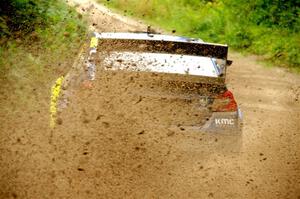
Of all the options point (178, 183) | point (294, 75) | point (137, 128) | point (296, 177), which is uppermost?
point (137, 128)

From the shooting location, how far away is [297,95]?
984 cm

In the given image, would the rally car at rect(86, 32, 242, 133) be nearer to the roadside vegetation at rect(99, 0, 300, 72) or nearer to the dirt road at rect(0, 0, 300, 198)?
the dirt road at rect(0, 0, 300, 198)

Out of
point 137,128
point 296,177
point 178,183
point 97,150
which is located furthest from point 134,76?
point 296,177

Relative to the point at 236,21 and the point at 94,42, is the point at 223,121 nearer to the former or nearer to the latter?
the point at 94,42

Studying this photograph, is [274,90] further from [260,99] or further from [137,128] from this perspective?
[137,128]

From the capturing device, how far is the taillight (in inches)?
199

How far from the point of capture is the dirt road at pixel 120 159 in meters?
4.80

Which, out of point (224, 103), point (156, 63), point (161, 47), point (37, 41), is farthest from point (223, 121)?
point (37, 41)

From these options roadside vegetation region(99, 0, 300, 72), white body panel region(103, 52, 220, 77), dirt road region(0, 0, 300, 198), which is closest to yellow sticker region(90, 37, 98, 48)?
white body panel region(103, 52, 220, 77)

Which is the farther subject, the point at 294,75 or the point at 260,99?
the point at 294,75

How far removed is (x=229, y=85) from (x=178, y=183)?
533 centimetres

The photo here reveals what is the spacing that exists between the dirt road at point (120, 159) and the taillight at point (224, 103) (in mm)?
363

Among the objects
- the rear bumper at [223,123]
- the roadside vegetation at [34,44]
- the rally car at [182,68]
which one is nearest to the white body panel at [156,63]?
the rally car at [182,68]

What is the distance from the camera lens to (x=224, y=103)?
16.7 ft
